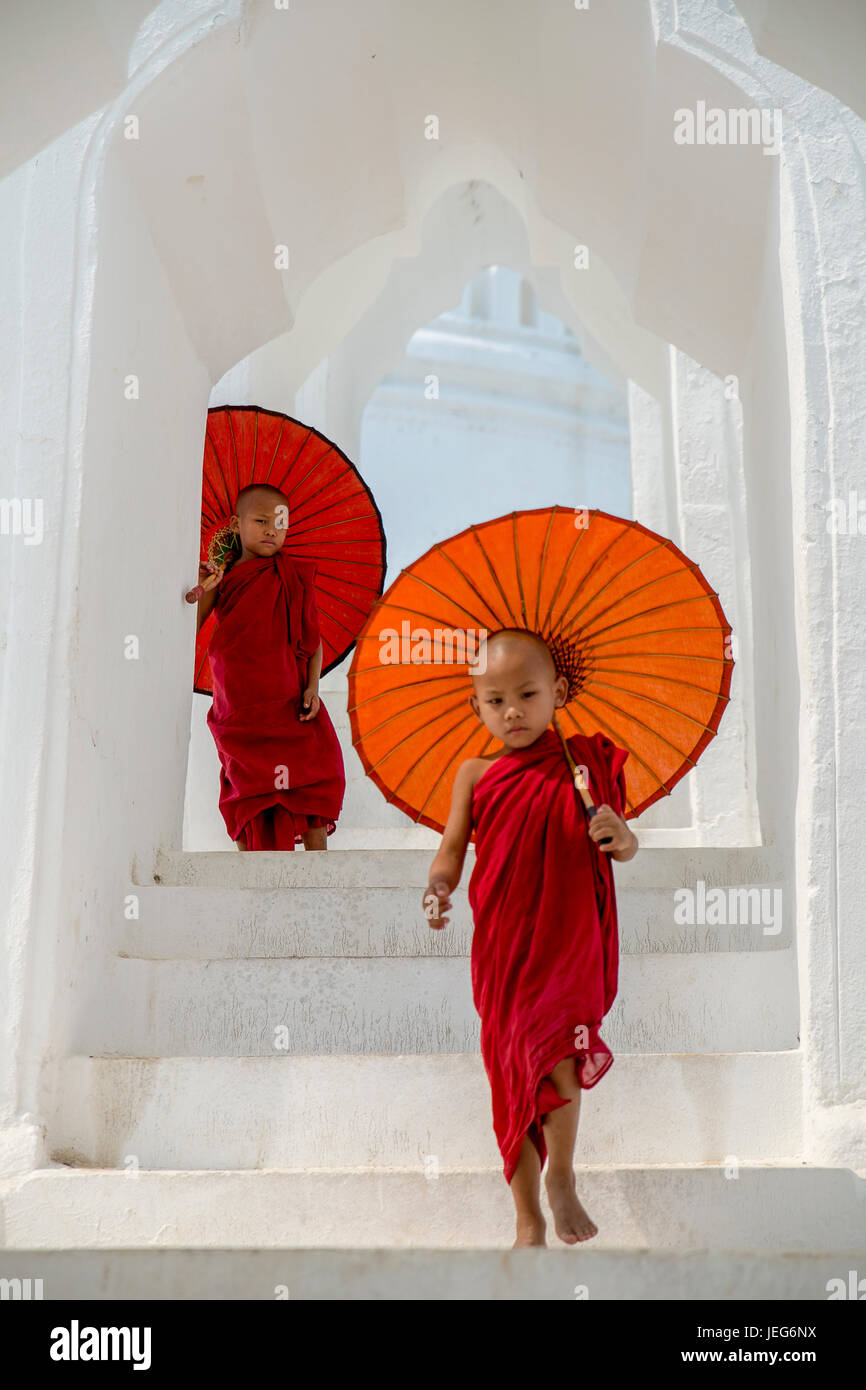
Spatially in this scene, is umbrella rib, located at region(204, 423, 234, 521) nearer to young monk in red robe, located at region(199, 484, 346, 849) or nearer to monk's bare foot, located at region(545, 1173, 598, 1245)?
young monk in red robe, located at region(199, 484, 346, 849)

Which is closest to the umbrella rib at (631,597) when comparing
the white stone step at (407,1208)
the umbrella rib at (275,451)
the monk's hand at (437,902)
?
the monk's hand at (437,902)

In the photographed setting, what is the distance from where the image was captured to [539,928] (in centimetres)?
314

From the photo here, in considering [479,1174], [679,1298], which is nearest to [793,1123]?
A: [479,1174]

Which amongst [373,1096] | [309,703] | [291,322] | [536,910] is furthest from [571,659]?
[291,322]

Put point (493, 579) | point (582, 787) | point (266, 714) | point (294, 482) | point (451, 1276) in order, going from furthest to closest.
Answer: point (294, 482)
point (266, 714)
point (493, 579)
point (582, 787)
point (451, 1276)

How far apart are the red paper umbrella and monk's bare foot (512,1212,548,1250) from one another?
3.14 metres

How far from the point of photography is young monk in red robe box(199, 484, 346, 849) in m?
5.20

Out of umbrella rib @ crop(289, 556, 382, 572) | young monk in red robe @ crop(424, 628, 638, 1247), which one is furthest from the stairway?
umbrella rib @ crop(289, 556, 382, 572)

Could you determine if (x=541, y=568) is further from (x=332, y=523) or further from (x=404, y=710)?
(x=332, y=523)

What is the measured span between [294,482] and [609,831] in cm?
289

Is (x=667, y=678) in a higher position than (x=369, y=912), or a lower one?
higher

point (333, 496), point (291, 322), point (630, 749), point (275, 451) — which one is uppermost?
point (291, 322)

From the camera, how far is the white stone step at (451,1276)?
2320 mm
